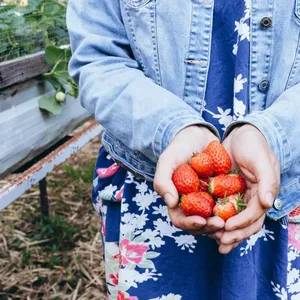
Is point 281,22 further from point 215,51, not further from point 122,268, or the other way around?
point 122,268

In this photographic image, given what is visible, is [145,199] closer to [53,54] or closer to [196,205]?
[196,205]

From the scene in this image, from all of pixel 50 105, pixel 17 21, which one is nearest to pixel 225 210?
pixel 50 105

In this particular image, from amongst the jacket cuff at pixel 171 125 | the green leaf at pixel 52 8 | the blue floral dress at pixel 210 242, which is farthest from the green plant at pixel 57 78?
the jacket cuff at pixel 171 125

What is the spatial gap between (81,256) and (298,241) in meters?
1.53

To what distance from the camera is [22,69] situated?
162 centimetres

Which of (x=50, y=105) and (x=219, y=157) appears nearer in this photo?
(x=219, y=157)

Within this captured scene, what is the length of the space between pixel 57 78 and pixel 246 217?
1213 mm

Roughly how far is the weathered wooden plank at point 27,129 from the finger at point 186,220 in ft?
2.67

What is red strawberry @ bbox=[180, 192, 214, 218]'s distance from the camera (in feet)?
2.60

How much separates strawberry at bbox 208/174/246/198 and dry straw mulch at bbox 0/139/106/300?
141 centimetres

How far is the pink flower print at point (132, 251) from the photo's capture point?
1.00 metres

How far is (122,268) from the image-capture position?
102 cm

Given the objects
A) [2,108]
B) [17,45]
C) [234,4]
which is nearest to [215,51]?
[234,4]

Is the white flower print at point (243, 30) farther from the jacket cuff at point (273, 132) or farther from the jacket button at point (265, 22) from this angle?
the jacket cuff at point (273, 132)
